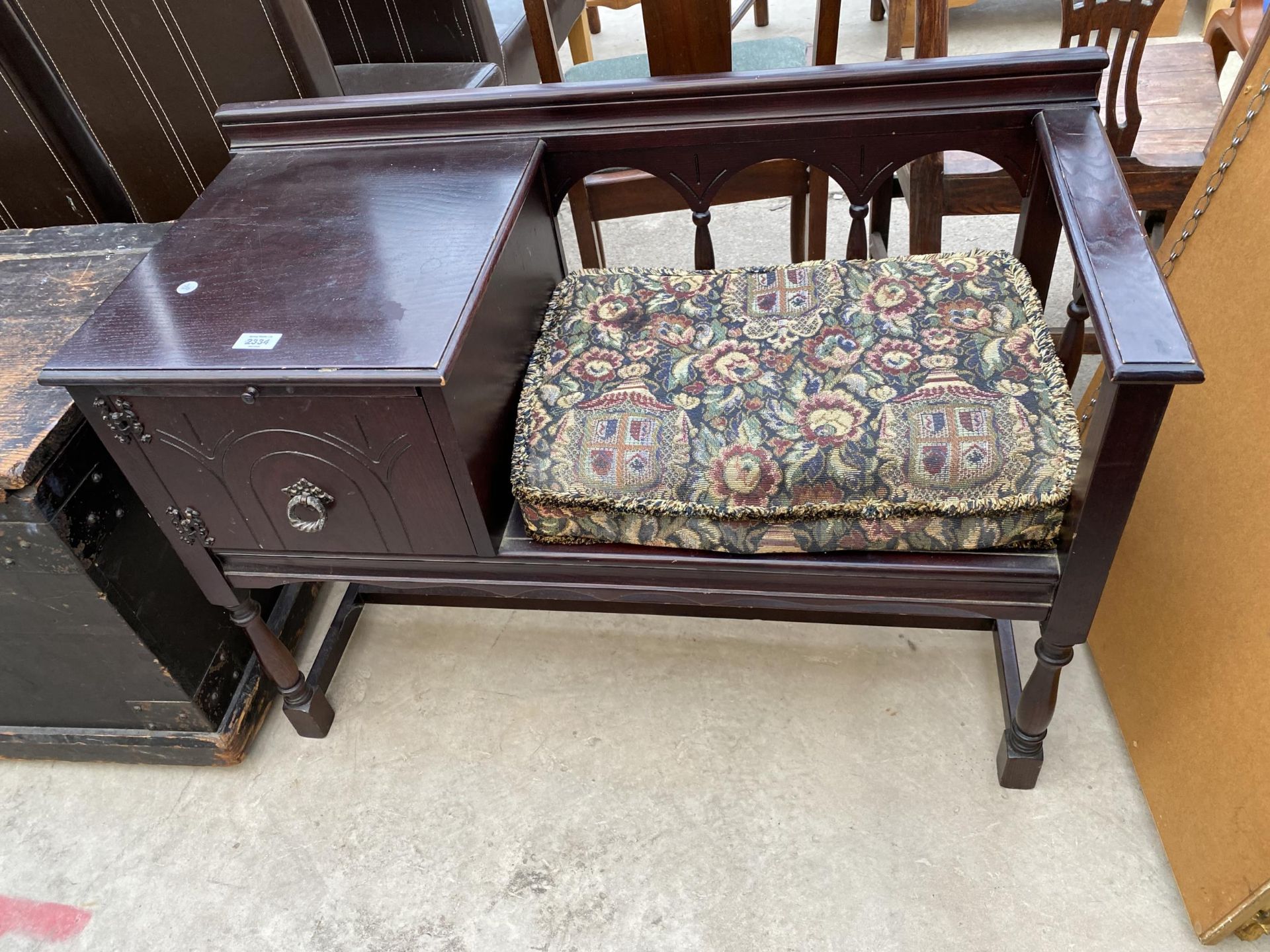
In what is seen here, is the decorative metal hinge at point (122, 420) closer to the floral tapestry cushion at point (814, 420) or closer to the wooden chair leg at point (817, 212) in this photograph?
the floral tapestry cushion at point (814, 420)

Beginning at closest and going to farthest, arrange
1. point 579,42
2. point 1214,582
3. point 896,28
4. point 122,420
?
point 122,420 < point 1214,582 < point 896,28 < point 579,42

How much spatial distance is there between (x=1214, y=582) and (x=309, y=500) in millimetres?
1269

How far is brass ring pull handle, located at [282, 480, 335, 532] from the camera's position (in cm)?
122

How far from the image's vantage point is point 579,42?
10.3ft

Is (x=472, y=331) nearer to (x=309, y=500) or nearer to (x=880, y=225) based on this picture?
(x=309, y=500)

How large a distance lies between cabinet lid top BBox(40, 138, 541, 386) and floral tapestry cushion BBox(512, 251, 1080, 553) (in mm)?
241

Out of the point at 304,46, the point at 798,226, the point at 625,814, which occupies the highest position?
the point at 304,46

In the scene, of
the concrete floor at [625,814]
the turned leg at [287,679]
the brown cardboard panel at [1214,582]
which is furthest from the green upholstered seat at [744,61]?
the turned leg at [287,679]

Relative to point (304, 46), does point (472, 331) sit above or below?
below

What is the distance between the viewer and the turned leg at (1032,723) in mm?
1289

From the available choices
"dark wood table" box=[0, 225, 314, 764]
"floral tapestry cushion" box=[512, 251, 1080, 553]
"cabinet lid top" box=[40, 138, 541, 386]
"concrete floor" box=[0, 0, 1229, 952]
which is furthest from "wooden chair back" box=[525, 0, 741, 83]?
"concrete floor" box=[0, 0, 1229, 952]

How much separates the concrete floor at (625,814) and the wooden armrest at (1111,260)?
0.84 m

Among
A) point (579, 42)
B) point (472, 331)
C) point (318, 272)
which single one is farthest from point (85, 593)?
point (579, 42)

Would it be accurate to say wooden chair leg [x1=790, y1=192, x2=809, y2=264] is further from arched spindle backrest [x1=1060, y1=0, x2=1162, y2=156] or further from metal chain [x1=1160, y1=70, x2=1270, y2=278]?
metal chain [x1=1160, y1=70, x2=1270, y2=278]
